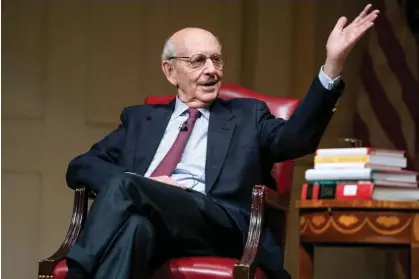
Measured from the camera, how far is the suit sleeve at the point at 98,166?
97.9 inches

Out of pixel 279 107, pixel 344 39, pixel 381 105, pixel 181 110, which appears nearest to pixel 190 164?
pixel 181 110

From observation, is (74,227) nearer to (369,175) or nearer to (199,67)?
(199,67)

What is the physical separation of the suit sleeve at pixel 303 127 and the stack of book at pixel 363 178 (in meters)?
0.38

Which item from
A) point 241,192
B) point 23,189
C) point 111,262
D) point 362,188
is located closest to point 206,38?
point 241,192

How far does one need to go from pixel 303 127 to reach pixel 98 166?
0.68 m

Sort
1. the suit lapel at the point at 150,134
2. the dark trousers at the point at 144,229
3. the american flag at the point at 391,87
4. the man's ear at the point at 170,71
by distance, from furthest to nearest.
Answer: the american flag at the point at 391,87 < the man's ear at the point at 170,71 < the suit lapel at the point at 150,134 < the dark trousers at the point at 144,229

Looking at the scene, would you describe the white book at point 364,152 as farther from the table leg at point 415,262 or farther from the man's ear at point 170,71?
the man's ear at point 170,71

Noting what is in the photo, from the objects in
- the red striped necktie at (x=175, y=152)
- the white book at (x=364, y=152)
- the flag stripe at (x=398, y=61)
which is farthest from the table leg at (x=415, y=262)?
the flag stripe at (x=398, y=61)

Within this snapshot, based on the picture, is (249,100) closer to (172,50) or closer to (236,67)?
(172,50)

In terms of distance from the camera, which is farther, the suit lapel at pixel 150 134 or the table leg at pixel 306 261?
the table leg at pixel 306 261

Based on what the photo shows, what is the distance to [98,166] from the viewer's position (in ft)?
8.27

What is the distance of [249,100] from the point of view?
8.90ft

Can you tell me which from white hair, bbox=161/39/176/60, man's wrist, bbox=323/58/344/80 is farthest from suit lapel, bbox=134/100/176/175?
man's wrist, bbox=323/58/344/80

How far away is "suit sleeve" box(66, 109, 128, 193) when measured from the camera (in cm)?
249
